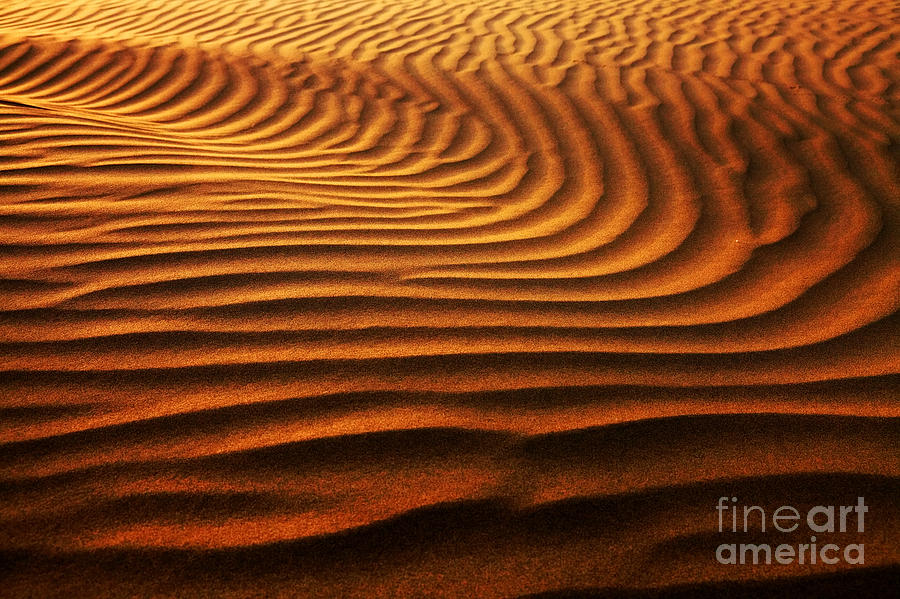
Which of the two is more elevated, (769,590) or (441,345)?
(441,345)

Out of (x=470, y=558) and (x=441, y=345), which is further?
(x=441, y=345)

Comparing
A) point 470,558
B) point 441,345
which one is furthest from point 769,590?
point 441,345

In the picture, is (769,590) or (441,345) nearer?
(769,590)

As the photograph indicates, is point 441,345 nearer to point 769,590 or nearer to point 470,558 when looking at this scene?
point 470,558

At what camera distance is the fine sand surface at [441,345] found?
1064mm

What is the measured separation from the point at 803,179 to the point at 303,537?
242 centimetres

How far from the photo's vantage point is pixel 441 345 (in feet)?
4.99

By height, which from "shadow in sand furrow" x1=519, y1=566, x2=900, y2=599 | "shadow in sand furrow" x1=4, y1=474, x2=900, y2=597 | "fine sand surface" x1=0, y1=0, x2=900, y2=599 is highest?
"fine sand surface" x1=0, y1=0, x2=900, y2=599

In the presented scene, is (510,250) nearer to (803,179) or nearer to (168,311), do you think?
(168,311)

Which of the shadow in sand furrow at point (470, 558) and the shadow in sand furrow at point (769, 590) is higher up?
the shadow in sand furrow at point (470, 558)

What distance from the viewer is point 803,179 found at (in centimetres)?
253

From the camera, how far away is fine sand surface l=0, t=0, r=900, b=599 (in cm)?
106


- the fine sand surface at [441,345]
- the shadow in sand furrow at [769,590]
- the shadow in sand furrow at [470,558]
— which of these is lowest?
the shadow in sand furrow at [769,590]

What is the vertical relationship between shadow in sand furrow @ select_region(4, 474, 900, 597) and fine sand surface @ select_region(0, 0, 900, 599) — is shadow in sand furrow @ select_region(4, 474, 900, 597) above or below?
below
